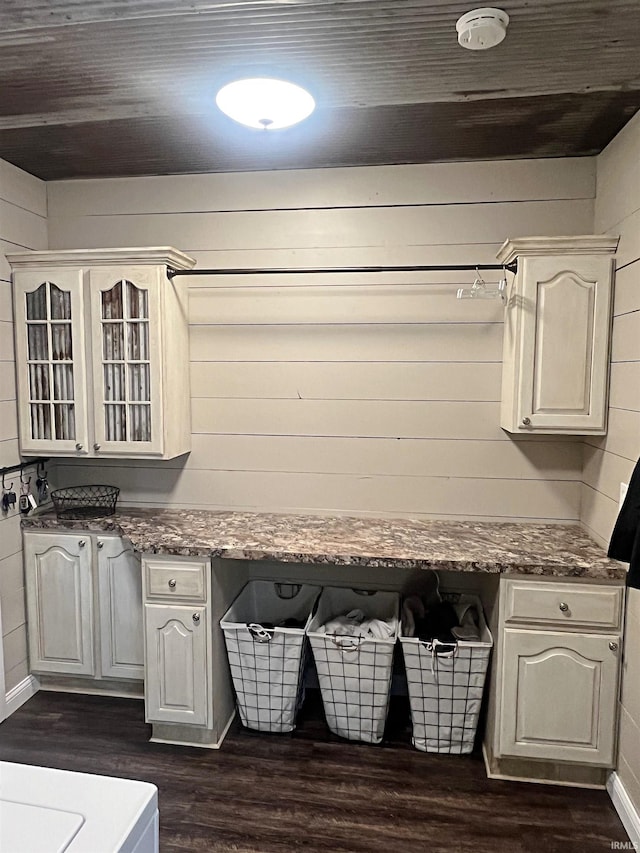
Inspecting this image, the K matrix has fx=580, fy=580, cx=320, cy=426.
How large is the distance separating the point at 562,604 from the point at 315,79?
207 centimetres

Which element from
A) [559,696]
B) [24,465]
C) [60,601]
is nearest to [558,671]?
[559,696]

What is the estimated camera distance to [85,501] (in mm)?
2926

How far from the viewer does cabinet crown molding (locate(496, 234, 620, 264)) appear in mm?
2314

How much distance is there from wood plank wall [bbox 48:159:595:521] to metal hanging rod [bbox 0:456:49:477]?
0.47m

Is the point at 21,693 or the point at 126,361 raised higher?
the point at 126,361

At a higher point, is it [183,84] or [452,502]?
[183,84]

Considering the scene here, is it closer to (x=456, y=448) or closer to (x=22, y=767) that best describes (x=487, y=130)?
(x=456, y=448)

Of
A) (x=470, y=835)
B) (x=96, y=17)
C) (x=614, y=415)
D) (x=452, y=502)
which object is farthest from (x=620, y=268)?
(x=470, y=835)

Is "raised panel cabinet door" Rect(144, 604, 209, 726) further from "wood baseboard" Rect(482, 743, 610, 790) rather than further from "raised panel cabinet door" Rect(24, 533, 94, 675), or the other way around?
"wood baseboard" Rect(482, 743, 610, 790)

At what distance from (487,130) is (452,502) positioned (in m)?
1.62

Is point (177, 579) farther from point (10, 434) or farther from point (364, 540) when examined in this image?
point (10, 434)

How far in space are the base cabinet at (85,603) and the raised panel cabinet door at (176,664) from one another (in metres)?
0.31

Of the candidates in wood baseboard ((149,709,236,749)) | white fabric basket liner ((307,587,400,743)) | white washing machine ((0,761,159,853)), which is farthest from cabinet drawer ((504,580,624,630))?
white washing machine ((0,761,159,853))

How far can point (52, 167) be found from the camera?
279cm
